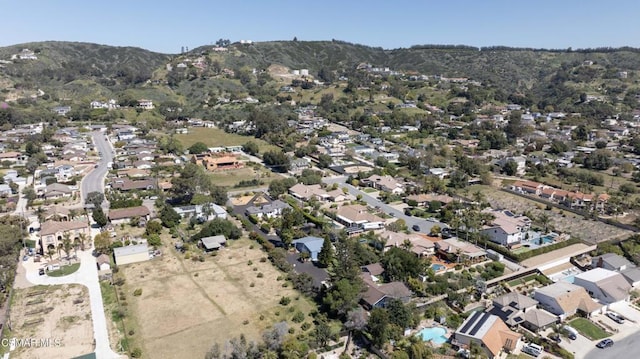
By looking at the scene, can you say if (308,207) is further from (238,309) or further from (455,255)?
(238,309)

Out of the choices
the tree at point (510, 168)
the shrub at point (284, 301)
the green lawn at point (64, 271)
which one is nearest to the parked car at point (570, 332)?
the shrub at point (284, 301)

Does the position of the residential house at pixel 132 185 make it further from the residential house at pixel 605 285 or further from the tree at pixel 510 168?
the tree at pixel 510 168

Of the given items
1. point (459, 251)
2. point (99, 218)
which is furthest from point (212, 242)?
point (459, 251)

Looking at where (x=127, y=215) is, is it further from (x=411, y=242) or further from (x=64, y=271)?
(x=411, y=242)

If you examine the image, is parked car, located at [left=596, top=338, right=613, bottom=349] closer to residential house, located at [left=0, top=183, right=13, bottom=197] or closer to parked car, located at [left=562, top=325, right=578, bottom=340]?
parked car, located at [left=562, top=325, right=578, bottom=340]

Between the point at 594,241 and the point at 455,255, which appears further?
the point at 594,241

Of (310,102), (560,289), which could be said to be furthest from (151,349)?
(310,102)

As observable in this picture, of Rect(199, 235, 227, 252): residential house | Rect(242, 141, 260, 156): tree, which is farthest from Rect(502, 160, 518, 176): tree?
Rect(199, 235, 227, 252): residential house
